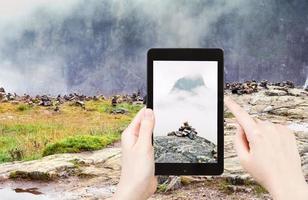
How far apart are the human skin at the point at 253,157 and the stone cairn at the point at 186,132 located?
5.34ft

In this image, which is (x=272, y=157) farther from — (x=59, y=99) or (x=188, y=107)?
(x=59, y=99)

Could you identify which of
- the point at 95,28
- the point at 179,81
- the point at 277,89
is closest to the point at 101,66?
the point at 95,28

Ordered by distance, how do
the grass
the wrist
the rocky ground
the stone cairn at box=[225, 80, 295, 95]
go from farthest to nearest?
the stone cairn at box=[225, 80, 295, 95], the grass, the rocky ground, the wrist

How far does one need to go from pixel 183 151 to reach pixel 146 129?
4.48 ft

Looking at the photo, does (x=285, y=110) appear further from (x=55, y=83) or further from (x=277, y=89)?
(x=55, y=83)

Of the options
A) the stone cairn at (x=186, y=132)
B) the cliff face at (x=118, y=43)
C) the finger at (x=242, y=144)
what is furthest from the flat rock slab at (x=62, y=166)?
the finger at (x=242, y=144)

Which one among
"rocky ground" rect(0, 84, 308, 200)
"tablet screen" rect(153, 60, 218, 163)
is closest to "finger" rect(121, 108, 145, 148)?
"tablet screen" rect(153, 60, 218, 163)

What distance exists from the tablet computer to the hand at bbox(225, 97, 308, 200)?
2.92 feet

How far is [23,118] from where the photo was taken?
3801 millimetres

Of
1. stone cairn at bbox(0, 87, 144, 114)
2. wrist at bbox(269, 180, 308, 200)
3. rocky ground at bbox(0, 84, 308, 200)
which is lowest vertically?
rocky ground at bbox(0, 84, 308, 200)

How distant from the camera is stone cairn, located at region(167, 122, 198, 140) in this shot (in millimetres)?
2565

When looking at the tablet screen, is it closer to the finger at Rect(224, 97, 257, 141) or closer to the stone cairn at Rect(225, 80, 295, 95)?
the stone cairn at Rect(225, 80, 295, 95)

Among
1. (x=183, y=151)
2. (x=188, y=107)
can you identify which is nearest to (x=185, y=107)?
(x=188, y=107)

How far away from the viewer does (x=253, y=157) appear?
81 cm
